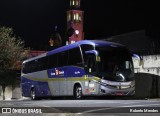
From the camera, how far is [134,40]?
40812 millimetres

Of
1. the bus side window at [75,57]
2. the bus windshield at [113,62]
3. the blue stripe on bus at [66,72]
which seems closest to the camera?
the bus windshield at [113,62]

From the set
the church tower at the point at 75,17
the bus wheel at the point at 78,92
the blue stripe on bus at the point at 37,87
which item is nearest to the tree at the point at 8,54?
the blue stripe on bus at the point at 37,87

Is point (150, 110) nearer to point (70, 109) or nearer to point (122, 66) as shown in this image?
point (70, 109)

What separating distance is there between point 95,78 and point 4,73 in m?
26.0

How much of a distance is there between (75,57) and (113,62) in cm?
252

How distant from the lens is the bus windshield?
24.8 metres

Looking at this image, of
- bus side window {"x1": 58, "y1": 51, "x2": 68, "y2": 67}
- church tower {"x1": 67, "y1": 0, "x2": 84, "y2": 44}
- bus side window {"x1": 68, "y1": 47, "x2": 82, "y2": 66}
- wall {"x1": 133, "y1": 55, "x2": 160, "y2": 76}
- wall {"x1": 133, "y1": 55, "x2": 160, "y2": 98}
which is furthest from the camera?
church tower {"x1": 67, "y1": 0, "x2": 84, "y2": 44}

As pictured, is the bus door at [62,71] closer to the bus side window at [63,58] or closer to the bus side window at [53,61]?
the bus side window at [63,58]

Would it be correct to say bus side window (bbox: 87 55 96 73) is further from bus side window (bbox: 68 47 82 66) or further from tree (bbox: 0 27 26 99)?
tree (bbox: 0 27 26 99)

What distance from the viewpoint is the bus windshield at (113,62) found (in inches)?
975

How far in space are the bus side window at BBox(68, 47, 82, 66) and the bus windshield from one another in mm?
1487

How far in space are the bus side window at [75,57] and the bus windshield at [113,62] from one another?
149 centimetres

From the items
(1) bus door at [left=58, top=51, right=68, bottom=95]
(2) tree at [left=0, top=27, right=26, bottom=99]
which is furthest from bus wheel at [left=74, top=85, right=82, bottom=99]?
(2) tree at [left=0, top=27, right=26, bottom=99]

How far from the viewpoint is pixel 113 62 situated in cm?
2512
